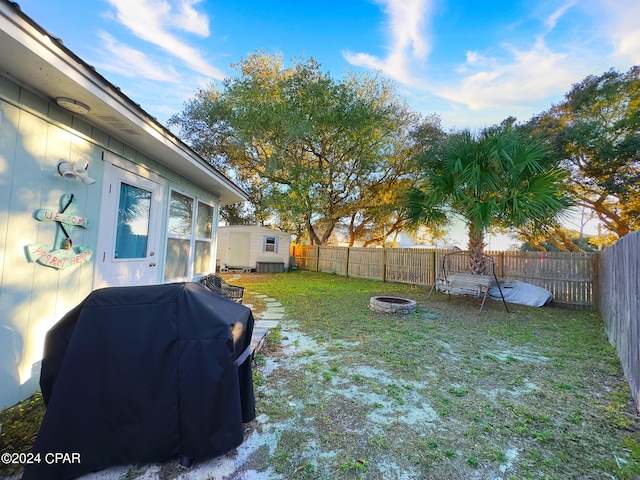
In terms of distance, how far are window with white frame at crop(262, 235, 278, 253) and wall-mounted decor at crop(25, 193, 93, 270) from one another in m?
11.1

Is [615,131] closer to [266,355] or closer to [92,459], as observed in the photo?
[266,355]

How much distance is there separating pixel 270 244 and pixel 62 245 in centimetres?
1150

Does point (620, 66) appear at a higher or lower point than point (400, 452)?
higher

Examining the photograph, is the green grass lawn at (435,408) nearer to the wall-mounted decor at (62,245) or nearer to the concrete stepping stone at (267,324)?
the concrete stepping stone at (267,324)

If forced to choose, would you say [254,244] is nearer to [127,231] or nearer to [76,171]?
[127,231]

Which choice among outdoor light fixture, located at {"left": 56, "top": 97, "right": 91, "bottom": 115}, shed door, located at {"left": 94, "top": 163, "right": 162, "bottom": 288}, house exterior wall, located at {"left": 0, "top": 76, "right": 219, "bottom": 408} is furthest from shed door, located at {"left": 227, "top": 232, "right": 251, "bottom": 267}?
outdoor light fixture, located at {"left": 56, "top": 97, "right": 91, "bottom": 115}

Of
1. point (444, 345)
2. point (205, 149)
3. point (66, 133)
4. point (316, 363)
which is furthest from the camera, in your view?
point (205, 149)

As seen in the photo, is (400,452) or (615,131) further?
(615,131)

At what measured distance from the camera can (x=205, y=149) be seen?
14805 mm

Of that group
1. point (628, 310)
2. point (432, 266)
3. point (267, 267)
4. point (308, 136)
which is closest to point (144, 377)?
point (628, 310)

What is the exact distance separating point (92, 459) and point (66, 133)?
2497 mm

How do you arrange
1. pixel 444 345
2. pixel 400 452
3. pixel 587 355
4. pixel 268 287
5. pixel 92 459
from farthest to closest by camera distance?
pixel 268 287
pixel 444 345
pixel 587 355
pixel 400 452
pixel 92 459

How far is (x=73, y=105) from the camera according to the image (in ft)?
7.32

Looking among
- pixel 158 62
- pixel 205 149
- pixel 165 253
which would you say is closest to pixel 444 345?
pixel 165 253
